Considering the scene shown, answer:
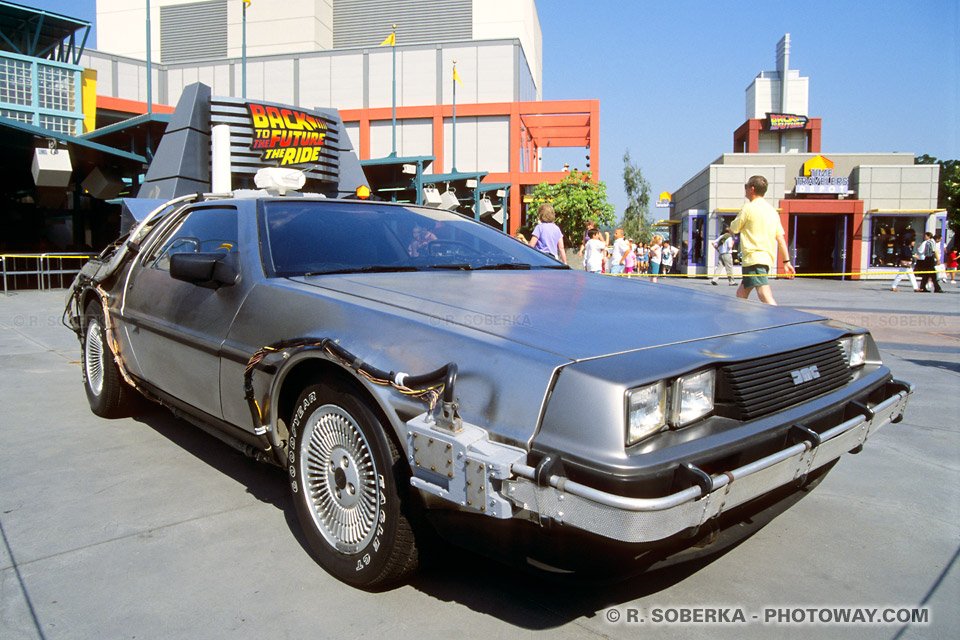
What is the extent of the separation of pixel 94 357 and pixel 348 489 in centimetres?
307

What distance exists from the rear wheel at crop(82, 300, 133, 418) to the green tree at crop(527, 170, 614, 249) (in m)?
29.8

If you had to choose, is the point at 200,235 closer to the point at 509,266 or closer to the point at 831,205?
the point at 509,266

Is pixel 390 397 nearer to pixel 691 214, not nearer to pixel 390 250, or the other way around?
pixel 390 250

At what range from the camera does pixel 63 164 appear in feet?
59.7

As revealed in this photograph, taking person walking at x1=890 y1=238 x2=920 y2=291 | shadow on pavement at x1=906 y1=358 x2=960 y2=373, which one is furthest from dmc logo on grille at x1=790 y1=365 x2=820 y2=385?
person walking at x1=890 y1=238 x2=920 y2=291

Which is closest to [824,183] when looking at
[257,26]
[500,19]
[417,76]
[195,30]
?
[417,76]

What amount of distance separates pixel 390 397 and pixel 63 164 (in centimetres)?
1984

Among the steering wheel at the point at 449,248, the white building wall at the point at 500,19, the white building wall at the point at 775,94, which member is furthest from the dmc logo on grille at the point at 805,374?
the white building wall at the point at 500,19

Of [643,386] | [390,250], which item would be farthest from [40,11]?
[643,386]

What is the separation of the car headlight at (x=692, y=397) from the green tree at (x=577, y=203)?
31953 mm

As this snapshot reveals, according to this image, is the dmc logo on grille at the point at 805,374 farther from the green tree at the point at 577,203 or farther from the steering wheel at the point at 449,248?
the green tree at the point at 577,203

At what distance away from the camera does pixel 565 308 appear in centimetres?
250

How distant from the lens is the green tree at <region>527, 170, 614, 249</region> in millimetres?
34375

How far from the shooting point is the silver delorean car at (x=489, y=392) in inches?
71.0
